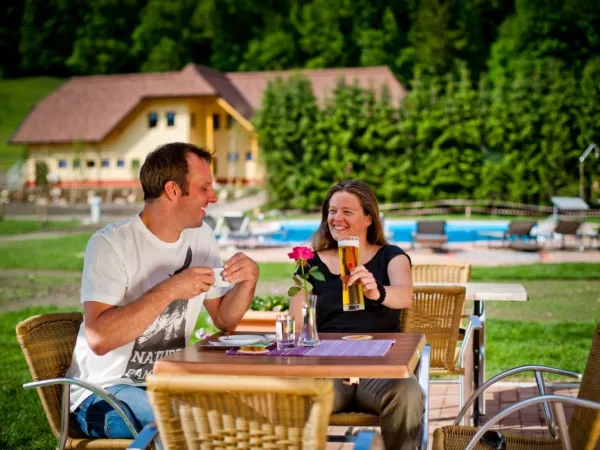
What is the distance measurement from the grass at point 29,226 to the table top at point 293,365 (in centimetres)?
1935

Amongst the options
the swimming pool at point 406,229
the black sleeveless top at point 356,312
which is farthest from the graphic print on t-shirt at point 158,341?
the swimming pool at point 406,229

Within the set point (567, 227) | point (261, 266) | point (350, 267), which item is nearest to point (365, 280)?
point (350, 267)

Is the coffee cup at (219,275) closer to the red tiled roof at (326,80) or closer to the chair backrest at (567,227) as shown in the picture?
the chair backrest at (567,227)

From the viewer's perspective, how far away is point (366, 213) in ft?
12.0

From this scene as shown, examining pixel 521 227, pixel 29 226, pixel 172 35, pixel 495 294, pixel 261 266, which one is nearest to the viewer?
pixel 495 294

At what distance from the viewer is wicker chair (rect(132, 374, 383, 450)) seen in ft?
5.63

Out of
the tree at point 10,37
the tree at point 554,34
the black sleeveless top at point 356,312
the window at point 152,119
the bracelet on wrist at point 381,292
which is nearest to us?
the bracelet on wrist at point 381,292

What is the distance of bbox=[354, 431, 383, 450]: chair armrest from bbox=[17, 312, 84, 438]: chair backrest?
1.15m

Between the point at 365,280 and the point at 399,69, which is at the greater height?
the point at 399,69

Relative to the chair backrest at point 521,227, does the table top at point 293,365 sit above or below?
above

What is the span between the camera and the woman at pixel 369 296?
2.94 m

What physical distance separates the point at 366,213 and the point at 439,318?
0.73 metres

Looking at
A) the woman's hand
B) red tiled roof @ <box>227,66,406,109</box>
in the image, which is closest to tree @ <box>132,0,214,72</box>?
red tiled roof @ <box>227,66,406,109</box>

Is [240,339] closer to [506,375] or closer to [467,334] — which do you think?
[506,375]
